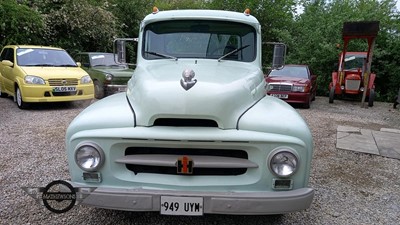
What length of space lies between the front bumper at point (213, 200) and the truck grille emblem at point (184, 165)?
17cm

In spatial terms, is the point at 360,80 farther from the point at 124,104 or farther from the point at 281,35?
the point at 124,104

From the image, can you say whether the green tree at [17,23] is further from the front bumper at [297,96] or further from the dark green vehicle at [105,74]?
the front bumper at [297,96]

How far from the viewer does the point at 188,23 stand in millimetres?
4160

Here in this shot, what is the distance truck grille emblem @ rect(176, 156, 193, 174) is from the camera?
254 centimetres

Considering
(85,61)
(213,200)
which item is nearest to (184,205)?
(213,200)

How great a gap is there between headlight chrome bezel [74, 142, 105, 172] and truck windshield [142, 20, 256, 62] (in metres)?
1.69

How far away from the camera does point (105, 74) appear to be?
33.9 feet

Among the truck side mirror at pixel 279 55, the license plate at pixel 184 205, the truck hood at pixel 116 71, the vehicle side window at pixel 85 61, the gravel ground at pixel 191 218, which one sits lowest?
the gravel ground at pixel 191 218

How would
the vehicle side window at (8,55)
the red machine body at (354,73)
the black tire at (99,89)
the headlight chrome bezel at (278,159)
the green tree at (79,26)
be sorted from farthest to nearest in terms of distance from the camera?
the green tree at (79,26) → the red machine body at (354,73) → the black tire at (99,89) → the vehicle side window at (8,55) → the headlight chrome bezel at (278,159)

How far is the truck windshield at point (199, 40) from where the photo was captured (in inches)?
157

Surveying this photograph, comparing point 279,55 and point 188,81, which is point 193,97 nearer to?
point 188,81

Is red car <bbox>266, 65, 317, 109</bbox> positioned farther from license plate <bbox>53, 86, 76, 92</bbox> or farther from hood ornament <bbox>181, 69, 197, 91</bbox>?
hood ornament <bbox>181, 69, 197, 91</bbox>

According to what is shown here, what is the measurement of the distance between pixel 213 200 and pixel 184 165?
1.13 feet

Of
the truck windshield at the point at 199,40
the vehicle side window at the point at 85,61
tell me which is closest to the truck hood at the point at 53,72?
the vehicle side window at the point at 85,61
